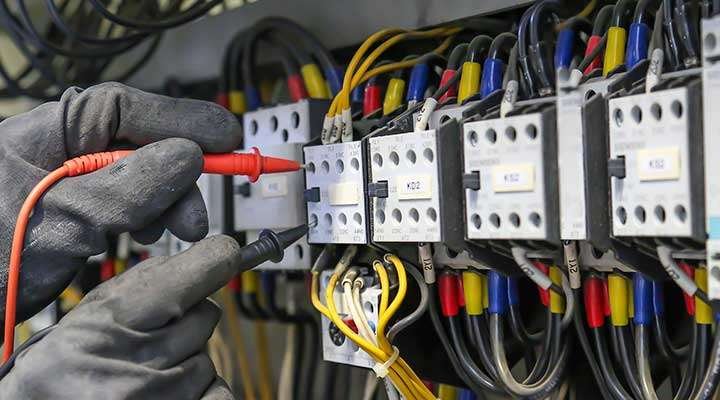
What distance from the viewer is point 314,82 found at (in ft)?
3.65

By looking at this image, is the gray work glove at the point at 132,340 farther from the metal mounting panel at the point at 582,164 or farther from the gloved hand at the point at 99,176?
the metal mounting panel at the point at 582,164

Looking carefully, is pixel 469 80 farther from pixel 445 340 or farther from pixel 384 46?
pixel 445 340

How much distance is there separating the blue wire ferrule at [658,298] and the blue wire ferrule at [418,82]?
0.35 m

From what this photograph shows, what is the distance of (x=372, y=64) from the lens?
105 centimetres

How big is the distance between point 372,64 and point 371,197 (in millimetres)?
241

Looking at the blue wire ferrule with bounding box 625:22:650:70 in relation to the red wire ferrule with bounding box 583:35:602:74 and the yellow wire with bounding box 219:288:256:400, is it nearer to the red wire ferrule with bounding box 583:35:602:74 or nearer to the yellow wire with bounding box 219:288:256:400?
the red wire ferrule with bounding box 583:35:602:74

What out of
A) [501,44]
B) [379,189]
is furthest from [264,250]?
[501,44]

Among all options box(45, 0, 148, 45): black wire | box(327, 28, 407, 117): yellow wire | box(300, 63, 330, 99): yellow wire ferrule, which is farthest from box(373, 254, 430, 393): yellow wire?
box(45, 0, 148, 45): black wire

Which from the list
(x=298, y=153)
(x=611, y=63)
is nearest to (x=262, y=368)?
(x=298, y=153)

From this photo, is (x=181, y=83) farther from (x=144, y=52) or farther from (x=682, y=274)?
(x=682, y=274)

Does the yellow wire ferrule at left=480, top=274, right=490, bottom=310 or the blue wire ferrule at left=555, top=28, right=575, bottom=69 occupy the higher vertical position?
the blue wire ferrule at left=555, top=28, right=575, bottom=69

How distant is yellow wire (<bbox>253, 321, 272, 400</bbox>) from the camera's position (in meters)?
1.38

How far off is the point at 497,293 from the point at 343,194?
0.21 metres

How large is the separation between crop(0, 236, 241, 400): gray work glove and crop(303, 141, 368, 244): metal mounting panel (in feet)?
0.60
